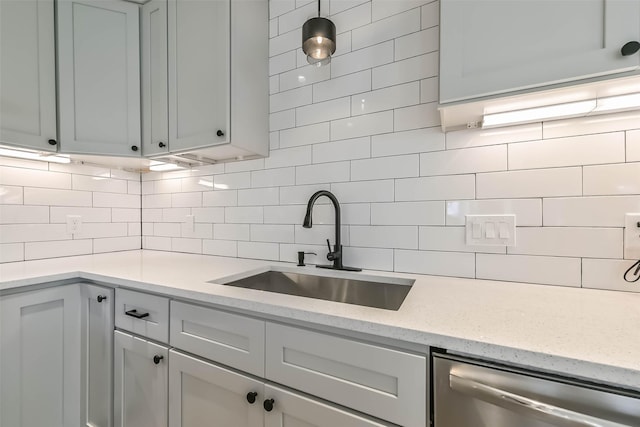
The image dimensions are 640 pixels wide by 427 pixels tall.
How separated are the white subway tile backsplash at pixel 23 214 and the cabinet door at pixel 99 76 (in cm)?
45

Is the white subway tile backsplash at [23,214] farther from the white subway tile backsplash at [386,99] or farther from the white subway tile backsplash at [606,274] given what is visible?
the white subway tile backsplash at [606,274]

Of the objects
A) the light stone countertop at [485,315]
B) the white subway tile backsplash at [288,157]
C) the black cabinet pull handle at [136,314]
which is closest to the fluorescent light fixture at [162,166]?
the white subway tile backsplash at [288,157]

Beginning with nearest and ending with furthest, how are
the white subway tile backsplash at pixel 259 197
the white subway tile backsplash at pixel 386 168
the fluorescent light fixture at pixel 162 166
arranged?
1. the white subway tile backsplash at pixel 386 168
2. the white subway tile backsplash at pixel 259 197
3. the fluorescent light fixture at pixel 162 166

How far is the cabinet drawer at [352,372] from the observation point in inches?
25.3

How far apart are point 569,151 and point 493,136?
234mm

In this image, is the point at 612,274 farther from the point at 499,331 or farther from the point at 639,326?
the point at 499,331

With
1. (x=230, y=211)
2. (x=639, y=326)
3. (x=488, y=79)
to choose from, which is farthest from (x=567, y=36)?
(x=230, y=211)

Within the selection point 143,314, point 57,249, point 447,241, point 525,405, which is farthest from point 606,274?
point 57,249

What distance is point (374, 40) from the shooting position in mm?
1284

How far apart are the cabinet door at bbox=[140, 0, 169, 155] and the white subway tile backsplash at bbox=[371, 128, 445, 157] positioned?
110 cm

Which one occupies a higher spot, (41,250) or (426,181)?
(426,181)

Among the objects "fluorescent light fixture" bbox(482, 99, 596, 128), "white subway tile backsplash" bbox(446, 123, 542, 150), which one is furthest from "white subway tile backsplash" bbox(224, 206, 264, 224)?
"fluorescent light fixture" bbox(482, 99, 596, 128)

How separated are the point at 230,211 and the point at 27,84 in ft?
3.54

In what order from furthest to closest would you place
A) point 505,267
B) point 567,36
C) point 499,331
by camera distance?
point 505,267, point 567,36, point 499,331
